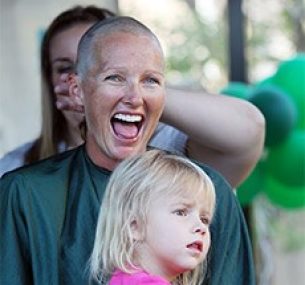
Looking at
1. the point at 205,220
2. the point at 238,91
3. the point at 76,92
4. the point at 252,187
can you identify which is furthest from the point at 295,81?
the point at 205,220

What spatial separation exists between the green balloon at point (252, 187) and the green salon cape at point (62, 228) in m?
2.16

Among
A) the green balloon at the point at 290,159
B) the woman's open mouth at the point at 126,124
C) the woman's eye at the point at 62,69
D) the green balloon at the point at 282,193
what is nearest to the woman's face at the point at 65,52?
the woman's eye at the point at 62,69

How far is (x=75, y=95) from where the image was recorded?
5.28 feet

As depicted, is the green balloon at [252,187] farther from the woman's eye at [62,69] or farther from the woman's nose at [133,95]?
the woman's nose at [133,95]

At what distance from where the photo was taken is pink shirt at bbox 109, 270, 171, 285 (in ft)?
4.61

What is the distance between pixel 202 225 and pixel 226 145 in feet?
1.53

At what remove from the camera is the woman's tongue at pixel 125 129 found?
152 cm

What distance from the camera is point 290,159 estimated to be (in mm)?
3689

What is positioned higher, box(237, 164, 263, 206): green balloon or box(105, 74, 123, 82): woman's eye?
box(105, 74, 123, 82): woman's eye

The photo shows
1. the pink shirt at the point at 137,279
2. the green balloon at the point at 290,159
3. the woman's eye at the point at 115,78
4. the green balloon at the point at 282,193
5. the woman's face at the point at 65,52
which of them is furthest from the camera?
the green balloon at the point at 282,193

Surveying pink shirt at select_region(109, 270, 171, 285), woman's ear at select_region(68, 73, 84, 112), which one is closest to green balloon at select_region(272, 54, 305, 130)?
woman's ear at select_region(68, 73, 84, 112)

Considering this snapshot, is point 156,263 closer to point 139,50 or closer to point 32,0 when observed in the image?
point 139,50

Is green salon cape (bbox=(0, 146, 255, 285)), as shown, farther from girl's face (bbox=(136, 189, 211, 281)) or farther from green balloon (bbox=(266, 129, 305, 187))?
green balloon (bbox=(266, 129, 305, 187))

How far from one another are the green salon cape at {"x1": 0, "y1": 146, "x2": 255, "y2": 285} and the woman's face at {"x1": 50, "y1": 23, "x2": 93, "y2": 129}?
423 mm
